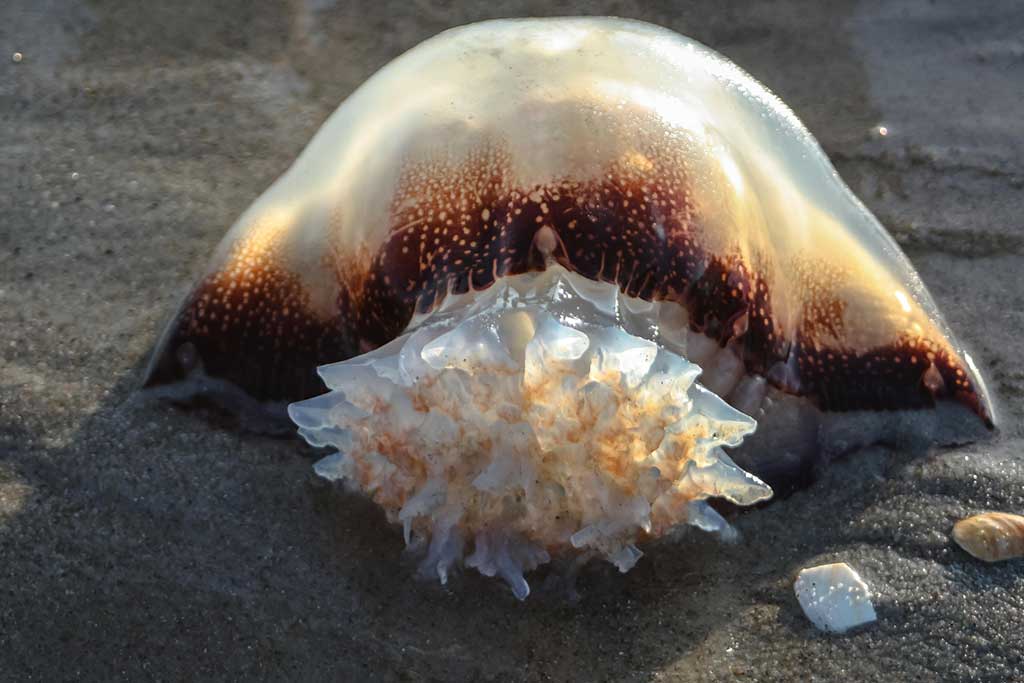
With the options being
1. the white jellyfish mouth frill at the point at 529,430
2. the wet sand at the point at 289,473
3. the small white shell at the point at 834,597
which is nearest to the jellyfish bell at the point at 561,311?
the white jellyfish mouth frill at the point at 529,430

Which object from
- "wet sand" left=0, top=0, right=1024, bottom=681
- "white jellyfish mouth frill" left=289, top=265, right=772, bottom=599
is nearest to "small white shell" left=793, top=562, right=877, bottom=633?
"wet sand" left=0, top=0, right=1024, bottom=681

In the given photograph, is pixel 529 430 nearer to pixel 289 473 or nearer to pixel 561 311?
pixel 561 311

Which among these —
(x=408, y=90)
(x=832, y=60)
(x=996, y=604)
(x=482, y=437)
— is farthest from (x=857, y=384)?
(x=832, y=60)

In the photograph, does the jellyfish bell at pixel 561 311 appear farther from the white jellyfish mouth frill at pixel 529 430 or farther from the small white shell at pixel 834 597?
the small white shell at pixel 834 597

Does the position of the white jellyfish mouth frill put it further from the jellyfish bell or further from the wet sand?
the wet sand

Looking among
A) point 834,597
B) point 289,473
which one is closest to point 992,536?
point 834,597

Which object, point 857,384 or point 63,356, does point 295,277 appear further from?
point 857,384
